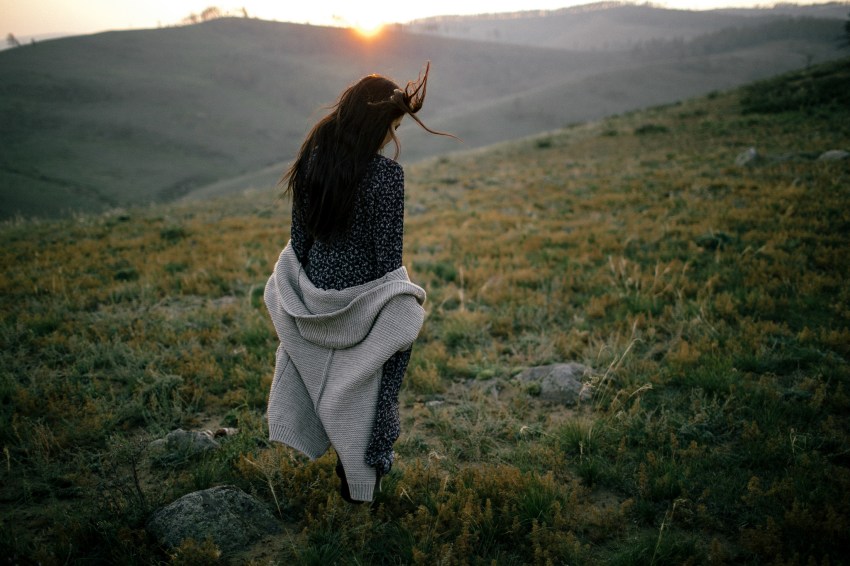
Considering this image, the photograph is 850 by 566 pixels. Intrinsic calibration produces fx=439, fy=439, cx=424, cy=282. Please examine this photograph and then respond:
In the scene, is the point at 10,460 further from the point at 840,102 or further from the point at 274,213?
the point at 840,102

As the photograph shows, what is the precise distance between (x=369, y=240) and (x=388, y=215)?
23cm

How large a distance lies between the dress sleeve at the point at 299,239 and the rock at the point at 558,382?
9.76 feet

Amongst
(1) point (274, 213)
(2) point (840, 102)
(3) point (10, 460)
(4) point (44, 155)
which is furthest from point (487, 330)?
(4) point (44, 155)

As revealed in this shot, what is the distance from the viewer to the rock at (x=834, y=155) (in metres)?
11.9

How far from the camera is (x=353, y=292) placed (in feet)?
8.59

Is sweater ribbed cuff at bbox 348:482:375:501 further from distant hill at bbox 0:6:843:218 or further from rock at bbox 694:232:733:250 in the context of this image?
distant hill at bbox 0:6:843:218

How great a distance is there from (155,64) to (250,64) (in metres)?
19.3

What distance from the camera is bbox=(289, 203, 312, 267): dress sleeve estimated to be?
2898mm

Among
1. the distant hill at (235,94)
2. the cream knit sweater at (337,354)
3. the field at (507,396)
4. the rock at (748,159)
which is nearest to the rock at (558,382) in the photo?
the field at (507,396)

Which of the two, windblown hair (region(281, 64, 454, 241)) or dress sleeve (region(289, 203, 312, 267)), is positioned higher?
windblown hair (region(281, 64, 454, 241))

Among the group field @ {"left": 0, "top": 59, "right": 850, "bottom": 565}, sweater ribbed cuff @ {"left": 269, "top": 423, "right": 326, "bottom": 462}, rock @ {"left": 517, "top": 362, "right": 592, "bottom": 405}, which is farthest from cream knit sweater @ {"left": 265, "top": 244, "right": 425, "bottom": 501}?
rock @ {"left": 517, "top": 362, "right": 592, "bottom": 405}

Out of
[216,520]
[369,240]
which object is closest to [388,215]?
[369,240]

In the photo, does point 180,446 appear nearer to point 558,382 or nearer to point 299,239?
point 299,239

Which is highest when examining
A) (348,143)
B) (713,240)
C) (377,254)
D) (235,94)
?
(235,94)
